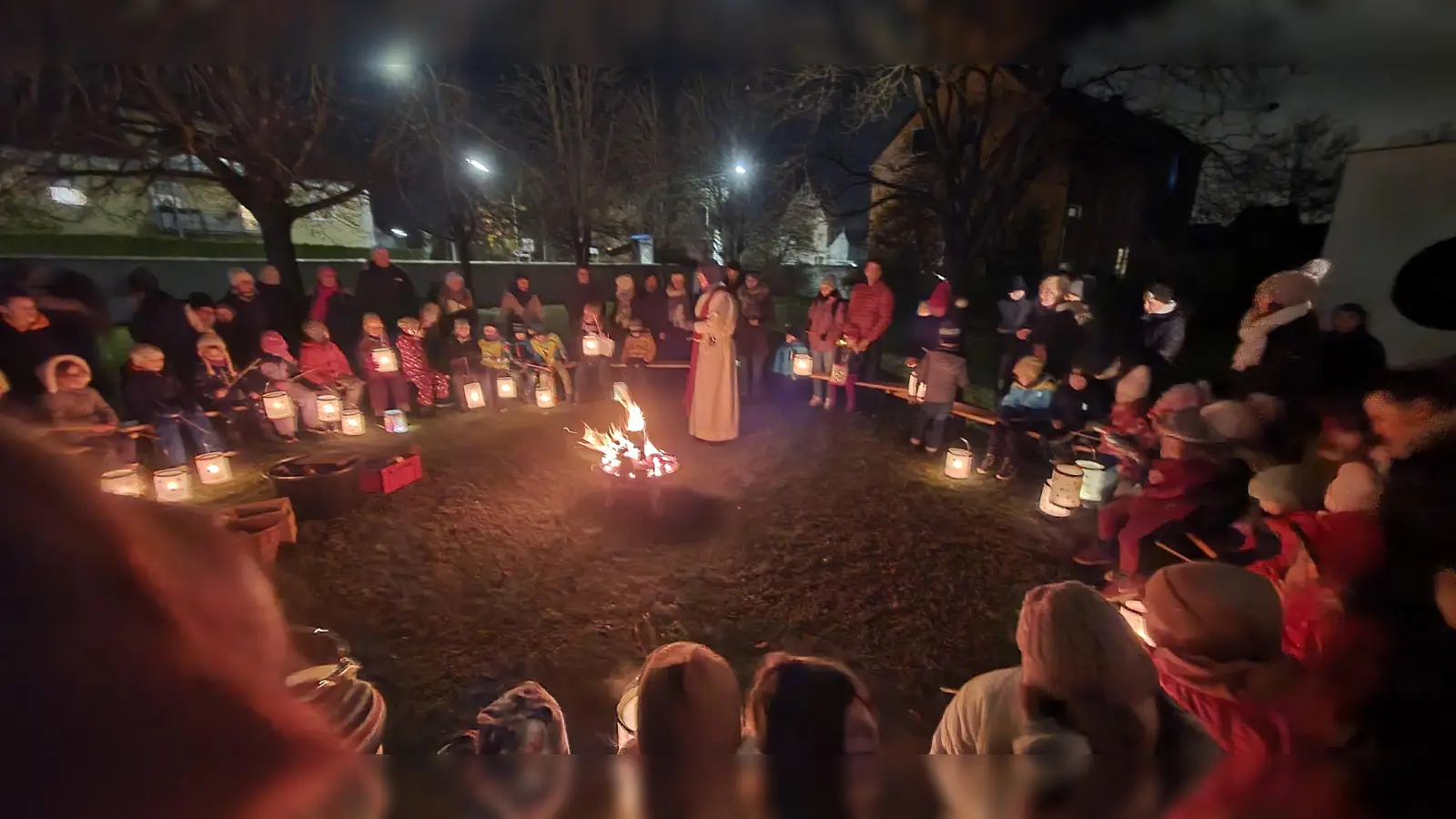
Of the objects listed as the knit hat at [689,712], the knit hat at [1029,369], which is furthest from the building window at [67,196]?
the knit hat at [1029,369]

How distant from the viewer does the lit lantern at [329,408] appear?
147 inches

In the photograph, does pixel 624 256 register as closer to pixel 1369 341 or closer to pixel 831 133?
pixel 831 133

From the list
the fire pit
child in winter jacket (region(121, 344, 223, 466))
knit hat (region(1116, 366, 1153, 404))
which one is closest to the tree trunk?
child in winter jacket (region(121, 344, 223, 466))

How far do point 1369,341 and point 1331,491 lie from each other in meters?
0.32

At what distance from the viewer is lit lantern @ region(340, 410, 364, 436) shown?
3.77m

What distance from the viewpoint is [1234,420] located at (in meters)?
1.82

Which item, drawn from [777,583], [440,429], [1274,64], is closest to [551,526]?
[777,583]

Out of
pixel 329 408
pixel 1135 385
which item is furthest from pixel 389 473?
pixel 1135 385

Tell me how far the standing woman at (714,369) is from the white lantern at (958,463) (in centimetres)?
124

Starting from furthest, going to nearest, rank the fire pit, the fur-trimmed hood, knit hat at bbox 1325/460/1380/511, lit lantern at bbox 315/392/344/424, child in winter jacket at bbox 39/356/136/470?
lit lantern at bbox 315/392/344/424
the fire pit
the fur-trimmed hood
child in winter jacket at bbox 39/356/136/470
knit hat at bbox 1325/460/1380/511

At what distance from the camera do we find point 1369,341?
0.87 m

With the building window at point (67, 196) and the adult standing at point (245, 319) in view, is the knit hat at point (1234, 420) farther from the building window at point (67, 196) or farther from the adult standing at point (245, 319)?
the adult standing at point (245, 319)

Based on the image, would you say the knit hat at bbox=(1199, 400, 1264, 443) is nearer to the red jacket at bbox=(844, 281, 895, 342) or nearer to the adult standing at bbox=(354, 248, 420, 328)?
the red jacket at bbox=(844, 281, 895, 342)

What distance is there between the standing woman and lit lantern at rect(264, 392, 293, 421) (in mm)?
2322
